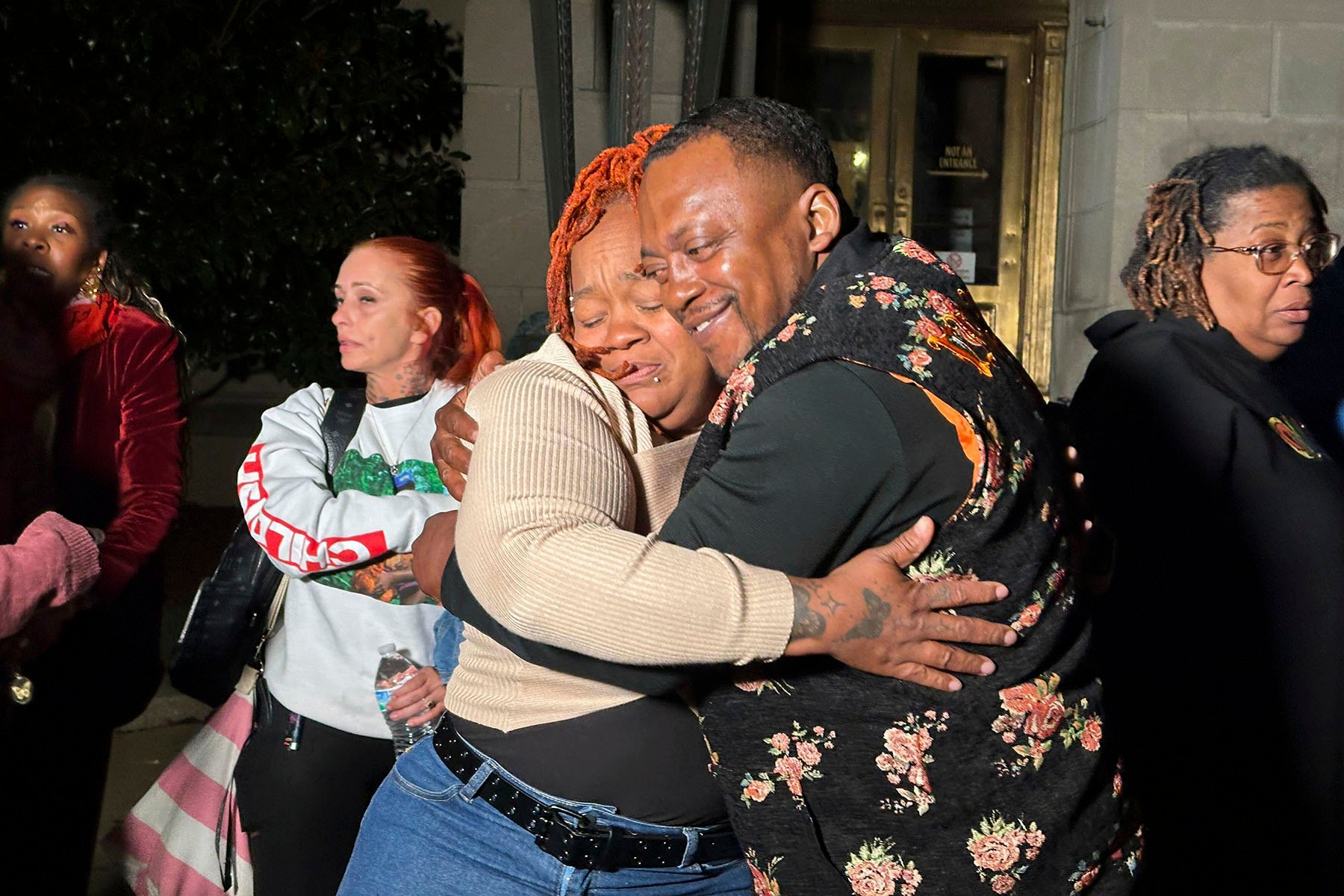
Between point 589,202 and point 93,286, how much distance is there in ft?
5.77

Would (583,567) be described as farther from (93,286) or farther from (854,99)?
(854,99)

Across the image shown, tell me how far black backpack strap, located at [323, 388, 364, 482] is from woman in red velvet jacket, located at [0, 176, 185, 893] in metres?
0.45

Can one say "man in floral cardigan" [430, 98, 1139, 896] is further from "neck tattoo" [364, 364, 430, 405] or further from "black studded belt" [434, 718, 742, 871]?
"neck tattoo" [364, 364, 430, 405]

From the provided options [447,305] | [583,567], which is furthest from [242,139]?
[583,567]

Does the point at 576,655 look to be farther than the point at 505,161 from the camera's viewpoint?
No

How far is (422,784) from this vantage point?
1861 millimetres

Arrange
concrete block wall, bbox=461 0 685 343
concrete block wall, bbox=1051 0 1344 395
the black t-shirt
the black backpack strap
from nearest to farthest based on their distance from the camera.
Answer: the black t-shirt → the black backpack strap → concrete block wall, bbox=1051 0 1344 395 → concrete block wall, bbox=461 0 685 343

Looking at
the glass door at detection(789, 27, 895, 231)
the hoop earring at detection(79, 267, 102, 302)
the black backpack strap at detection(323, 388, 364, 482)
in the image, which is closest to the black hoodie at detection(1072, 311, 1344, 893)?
the black backpack strap at detection(323, 388, 364, 482)

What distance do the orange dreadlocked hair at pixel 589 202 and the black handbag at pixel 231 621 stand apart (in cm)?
117

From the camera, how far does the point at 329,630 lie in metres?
3.02

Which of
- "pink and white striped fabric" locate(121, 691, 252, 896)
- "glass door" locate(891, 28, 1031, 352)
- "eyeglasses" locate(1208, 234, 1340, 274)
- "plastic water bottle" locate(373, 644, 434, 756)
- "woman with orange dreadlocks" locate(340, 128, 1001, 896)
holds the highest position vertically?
"glass door" locate(891, 28, 1031, 352)

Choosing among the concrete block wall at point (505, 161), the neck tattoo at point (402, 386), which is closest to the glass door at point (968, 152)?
the concrete block wall at point (505, 161)

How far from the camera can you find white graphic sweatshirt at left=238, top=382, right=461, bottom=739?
113 inches

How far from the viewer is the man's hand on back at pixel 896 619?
146 cm
